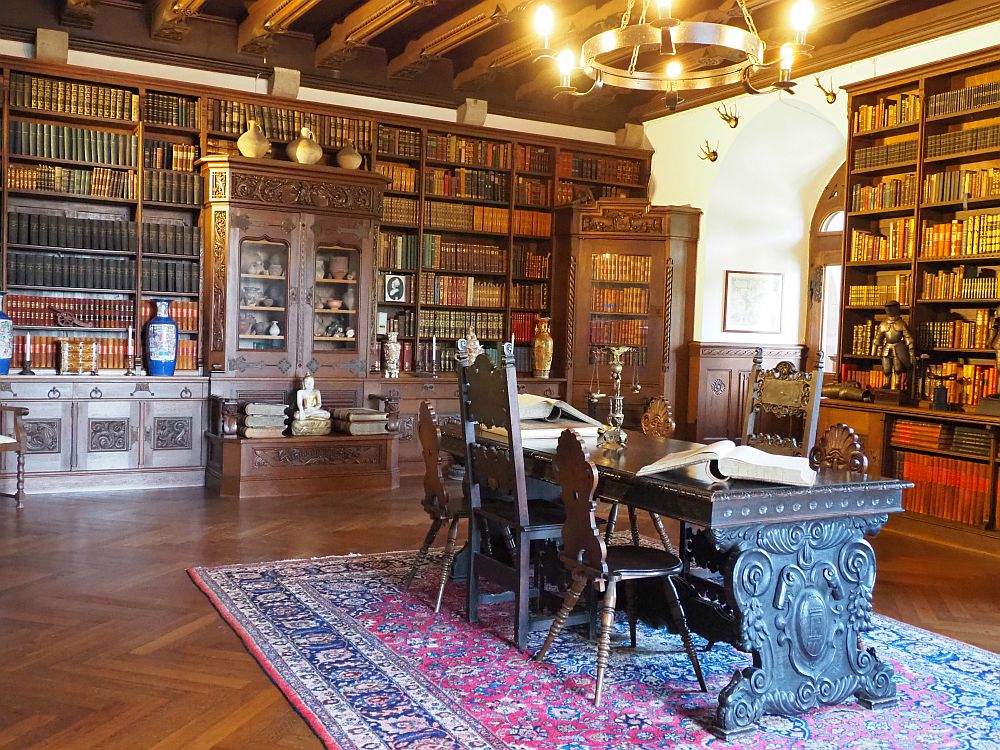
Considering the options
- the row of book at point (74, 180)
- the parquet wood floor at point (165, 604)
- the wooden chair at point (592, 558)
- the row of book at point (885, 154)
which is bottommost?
the parquet wood floor at point (165, 604)

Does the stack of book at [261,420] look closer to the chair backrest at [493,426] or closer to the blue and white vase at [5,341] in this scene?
the blue and white vase at [5,341]

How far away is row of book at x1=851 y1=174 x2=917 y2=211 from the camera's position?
6.87m

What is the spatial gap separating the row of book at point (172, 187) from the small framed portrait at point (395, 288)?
1.77 metres

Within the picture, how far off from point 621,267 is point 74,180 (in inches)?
188

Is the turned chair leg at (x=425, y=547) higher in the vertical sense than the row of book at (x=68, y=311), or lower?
lower

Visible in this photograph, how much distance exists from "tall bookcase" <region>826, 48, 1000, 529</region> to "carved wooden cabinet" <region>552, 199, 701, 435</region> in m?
2.06

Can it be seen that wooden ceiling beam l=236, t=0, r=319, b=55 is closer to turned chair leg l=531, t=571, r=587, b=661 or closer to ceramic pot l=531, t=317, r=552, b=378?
ceramic pot l=531, t=317, r=552, b=378

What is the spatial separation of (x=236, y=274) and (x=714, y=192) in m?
4.53

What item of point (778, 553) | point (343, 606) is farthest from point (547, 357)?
point (778, 553)

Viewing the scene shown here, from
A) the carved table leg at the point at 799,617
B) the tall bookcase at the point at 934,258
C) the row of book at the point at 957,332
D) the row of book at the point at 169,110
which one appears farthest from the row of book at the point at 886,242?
the row of book at the point at 169,110

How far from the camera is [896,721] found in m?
3.24

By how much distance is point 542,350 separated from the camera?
29.2ft

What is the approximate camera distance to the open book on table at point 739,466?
3.20 meters

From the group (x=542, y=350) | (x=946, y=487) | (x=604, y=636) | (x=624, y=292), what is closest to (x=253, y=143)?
(x=542, y=350)
